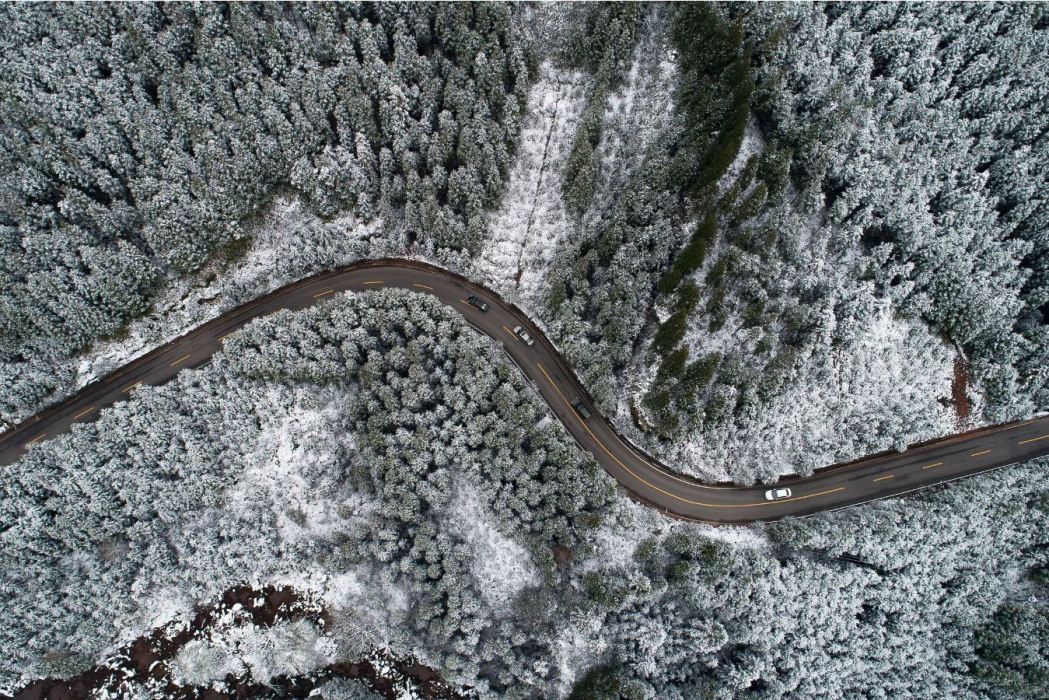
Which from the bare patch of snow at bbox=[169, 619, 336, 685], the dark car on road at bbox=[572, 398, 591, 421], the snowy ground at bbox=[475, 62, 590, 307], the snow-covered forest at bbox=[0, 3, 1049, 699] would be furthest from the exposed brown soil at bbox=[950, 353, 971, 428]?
the bare patch of snow at bbox=[169, 619, 336, 685]

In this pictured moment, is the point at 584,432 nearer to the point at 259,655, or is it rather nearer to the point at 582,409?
the point at 582,409

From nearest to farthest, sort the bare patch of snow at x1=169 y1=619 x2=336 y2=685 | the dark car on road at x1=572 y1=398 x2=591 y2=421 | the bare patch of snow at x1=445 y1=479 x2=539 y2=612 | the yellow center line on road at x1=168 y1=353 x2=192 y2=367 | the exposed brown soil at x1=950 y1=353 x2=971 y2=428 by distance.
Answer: the bare patch of snow at x1=169 y1=619 x2=336 y2=685 → the bare patch of snow at x1=445 y1=479 x2=539 y2=612 → the exposed brown soil at x1=950 y1=353 x2=971 y2=428 → the dark car on road at x1=572 y1=398 x2=591 y2=421 → the yellow center line on road at x1=168 y1=353 x2=192 y2=367

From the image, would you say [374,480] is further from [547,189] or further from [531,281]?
[547,189]

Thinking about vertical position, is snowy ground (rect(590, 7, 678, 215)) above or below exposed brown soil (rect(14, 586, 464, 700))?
above

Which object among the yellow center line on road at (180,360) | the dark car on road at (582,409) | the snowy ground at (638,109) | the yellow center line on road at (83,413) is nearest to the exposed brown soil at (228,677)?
the yellow center line on road at (83,413)

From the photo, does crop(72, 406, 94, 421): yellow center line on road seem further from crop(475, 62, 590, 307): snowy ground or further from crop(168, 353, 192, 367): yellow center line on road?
crop(475, 62, 590, 307): snowy ground

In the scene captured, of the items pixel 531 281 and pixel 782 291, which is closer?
pixel 782 291

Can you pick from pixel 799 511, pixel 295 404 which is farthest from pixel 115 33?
pixel 799 511
